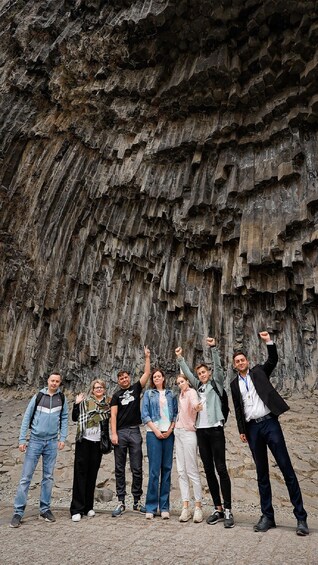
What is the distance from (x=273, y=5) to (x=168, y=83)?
4159mm

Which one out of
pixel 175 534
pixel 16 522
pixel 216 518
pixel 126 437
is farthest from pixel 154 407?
pixel 16 522

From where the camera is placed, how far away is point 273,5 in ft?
41.1

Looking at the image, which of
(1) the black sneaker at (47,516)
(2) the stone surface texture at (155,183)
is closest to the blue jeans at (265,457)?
(1) the black sneaker at (47,516)

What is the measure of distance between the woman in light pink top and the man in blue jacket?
1474mm

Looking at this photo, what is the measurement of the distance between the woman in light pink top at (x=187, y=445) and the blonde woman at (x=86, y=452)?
1.04 metres

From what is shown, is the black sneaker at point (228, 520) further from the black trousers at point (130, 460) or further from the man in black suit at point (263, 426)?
the black trousers at point (130, 460)

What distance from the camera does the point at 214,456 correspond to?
475 cm

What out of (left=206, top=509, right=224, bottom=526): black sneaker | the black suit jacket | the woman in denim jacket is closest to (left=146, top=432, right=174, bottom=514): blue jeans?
the woman in denim jacket

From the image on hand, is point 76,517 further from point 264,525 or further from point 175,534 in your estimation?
point 264,525

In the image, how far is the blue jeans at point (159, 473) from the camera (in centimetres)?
499

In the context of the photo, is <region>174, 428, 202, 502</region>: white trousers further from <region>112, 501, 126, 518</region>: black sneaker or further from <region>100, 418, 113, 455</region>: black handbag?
<region>100, 418, 113, 455</region>: black handbag

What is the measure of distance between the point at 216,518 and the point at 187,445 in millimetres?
825

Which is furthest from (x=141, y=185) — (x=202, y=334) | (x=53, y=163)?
(x=202, y=334)

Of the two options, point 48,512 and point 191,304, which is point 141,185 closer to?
point 191,304
